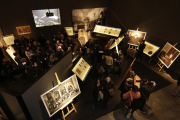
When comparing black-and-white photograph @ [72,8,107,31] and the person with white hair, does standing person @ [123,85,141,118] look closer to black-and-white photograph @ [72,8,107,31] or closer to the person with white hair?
the person with white hair

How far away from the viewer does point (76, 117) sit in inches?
165

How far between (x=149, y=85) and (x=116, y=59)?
206 cm

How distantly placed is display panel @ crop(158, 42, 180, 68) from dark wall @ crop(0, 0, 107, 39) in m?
7.25

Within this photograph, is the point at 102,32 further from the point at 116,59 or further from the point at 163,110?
the point at 163,110

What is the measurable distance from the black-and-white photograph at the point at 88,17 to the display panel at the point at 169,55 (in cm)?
662

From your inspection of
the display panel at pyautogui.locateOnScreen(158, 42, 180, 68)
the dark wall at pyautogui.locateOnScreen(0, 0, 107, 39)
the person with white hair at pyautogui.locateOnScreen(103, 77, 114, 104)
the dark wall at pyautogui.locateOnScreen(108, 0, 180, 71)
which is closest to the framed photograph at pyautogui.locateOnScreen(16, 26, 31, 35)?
the dark wall at pyautogui.locateOnScreen(0, 0, 107, 39)

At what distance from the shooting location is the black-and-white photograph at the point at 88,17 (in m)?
9.88

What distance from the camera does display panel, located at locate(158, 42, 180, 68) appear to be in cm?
571

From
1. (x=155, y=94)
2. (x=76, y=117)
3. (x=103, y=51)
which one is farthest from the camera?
(x=103, y=51)

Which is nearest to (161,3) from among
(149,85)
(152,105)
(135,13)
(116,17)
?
(135,13)

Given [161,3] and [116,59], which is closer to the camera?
[116,59]

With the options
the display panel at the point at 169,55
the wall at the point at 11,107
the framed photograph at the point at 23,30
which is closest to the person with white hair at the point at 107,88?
the wall at the point at 11,107

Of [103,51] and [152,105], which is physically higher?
[103,51]

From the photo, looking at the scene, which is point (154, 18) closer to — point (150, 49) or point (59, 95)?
point (150, 49)
